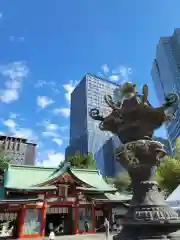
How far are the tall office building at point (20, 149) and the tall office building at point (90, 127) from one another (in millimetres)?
21899

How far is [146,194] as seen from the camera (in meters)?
7.32

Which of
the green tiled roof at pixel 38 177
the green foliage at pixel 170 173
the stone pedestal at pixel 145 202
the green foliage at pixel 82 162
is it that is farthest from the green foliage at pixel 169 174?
the stone pedestal at pixel 145 202

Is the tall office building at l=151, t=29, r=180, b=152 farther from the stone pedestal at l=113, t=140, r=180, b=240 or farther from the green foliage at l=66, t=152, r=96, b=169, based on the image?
the stone pedestal at l=113, t=140, r=180, b=240

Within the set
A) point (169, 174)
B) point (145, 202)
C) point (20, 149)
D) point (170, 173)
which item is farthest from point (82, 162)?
point (20, 149)

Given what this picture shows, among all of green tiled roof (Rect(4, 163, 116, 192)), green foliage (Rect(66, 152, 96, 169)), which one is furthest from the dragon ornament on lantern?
green foliage (Rect(66, 152, 96, 169))

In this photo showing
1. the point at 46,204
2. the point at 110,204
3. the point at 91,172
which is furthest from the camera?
the point at 91,172

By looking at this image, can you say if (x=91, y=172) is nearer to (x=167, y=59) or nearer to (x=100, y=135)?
(x=100, y=135)

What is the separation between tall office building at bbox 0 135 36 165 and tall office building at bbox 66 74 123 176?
2190cm

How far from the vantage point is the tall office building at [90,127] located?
370 feet

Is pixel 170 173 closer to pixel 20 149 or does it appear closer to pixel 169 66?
pixel 20 149

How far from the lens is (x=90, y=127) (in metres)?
124

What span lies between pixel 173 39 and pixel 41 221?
423 feet

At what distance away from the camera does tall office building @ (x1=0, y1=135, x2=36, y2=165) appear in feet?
323

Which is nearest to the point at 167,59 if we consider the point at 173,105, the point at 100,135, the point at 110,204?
the point at 100,135
